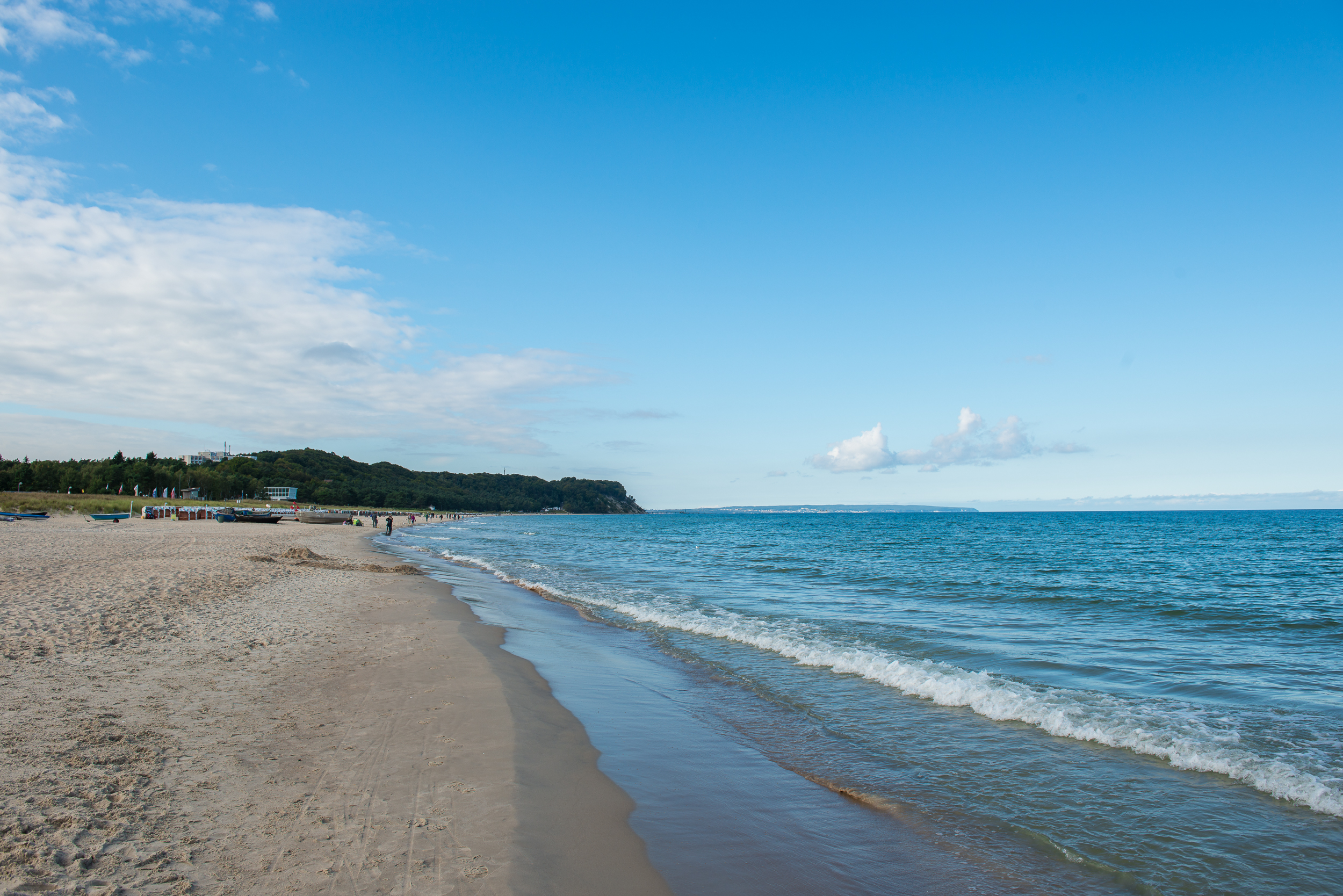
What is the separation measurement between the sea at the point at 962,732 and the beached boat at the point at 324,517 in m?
52.7

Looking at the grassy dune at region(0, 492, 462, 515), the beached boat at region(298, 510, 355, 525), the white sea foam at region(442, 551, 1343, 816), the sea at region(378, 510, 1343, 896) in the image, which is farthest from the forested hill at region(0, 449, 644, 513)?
the white sea foam at region(442, 551, 1343, 816)

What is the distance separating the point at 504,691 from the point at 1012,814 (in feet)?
18.4

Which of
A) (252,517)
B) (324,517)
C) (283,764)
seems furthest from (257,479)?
(283,764)

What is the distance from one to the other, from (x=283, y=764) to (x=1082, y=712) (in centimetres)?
884

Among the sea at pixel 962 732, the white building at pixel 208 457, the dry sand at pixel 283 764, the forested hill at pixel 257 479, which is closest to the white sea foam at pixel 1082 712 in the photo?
the sea at pixel 962 732

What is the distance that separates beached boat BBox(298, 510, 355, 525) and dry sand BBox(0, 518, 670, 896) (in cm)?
5811

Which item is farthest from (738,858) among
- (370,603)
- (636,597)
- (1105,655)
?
(636,597)

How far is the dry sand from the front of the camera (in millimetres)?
3898

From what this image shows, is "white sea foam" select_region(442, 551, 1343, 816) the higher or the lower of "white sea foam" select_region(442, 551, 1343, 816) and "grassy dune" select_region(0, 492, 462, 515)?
the lower

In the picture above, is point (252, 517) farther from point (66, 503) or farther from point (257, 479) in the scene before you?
point (257, 479)

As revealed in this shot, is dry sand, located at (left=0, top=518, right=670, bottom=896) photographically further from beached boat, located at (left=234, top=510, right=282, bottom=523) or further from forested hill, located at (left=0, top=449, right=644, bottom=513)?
forested hill, located at (left=0, top=449, right=644, bottom=513)

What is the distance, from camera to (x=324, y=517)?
2603 inches

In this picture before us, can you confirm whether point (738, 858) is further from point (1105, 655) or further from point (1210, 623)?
point (1210, 623)

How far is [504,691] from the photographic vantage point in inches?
329
